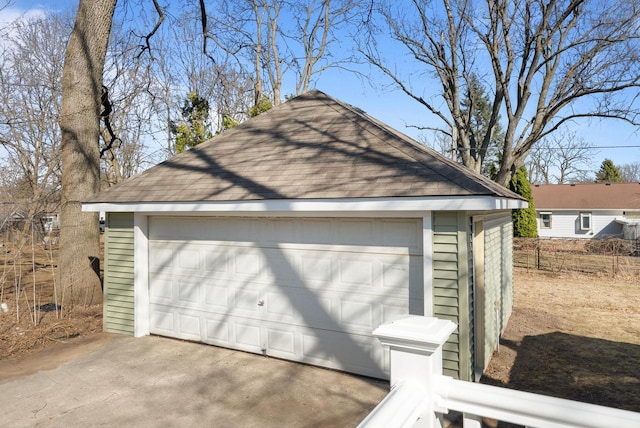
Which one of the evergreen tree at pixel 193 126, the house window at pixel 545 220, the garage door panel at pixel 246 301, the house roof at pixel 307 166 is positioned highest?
the evergreen tree at pixel 193 126

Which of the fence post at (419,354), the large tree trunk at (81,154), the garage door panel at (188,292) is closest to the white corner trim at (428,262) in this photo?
the fence post at (419,354)

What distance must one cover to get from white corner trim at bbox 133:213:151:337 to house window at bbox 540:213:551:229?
27.3m

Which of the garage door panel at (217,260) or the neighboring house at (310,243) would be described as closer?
the neighboring house at (310,243)

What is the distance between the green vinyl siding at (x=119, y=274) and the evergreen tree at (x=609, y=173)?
132 feet

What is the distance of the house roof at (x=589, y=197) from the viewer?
84.0 ft

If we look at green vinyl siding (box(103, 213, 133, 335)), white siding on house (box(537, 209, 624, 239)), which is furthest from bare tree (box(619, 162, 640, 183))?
green vinyl siding (box(103, 213, 133, 335))

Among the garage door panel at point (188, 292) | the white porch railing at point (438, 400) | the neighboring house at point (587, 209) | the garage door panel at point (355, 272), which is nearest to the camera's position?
the white porch railing at point (438, 400)

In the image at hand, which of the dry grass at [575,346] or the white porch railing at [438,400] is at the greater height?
the white porch railing at [438,400]

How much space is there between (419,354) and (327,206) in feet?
12.0

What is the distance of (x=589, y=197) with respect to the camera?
26.7 metres

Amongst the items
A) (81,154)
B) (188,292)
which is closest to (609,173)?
(188,292)

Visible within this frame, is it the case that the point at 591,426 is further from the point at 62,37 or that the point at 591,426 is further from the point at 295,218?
the point at 62,37

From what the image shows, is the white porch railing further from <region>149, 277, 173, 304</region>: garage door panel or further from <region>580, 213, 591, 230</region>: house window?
<region>580, 213, 591, 230</region>: house window

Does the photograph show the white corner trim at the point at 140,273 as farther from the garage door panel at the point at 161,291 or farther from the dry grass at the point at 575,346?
the dry grass at the point at 575,346
